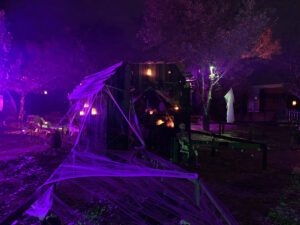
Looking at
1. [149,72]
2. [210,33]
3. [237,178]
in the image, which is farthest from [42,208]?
[210,33]

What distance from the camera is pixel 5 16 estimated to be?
18688 mm

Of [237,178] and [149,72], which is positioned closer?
[237,178]

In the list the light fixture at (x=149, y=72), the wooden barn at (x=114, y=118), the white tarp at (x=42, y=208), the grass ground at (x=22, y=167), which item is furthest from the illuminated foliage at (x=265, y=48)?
the white tarp at (x=42, y=208)

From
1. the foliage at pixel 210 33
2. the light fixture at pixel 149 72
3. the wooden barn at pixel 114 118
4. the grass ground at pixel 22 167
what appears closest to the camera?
the grass ground at pixel 22 167

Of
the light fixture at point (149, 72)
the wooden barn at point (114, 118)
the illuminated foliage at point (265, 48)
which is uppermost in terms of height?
the illuminated foliage at point (265, 48)

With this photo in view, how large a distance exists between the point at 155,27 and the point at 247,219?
56.4 ft

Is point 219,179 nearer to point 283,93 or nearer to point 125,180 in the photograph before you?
point 125,180

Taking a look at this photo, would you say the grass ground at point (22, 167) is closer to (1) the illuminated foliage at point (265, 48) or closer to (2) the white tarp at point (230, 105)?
(1) the illuminated foliage at point (265, 48)

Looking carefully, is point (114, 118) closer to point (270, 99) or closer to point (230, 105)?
point (230, 105)

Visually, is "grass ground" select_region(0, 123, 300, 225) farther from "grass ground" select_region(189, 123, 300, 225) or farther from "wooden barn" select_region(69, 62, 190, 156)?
"wooden barn" select_region(69, 62, 190, 156)

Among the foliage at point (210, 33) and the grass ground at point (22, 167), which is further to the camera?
the foliage at point (210, 33)

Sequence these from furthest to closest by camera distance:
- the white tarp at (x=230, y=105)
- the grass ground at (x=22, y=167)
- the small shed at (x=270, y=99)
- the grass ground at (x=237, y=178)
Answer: the white tarp at (x=230, y=105)
the small shed at (x=270, y=99)
the grass ground at (x=22, y=167)
the grass ground at (x=237, y=178)

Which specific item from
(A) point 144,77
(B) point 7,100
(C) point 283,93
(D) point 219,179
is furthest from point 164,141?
(B) point 7,100

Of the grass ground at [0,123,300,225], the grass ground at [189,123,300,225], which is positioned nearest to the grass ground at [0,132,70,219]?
the grass ground at [0,123,300,225]
